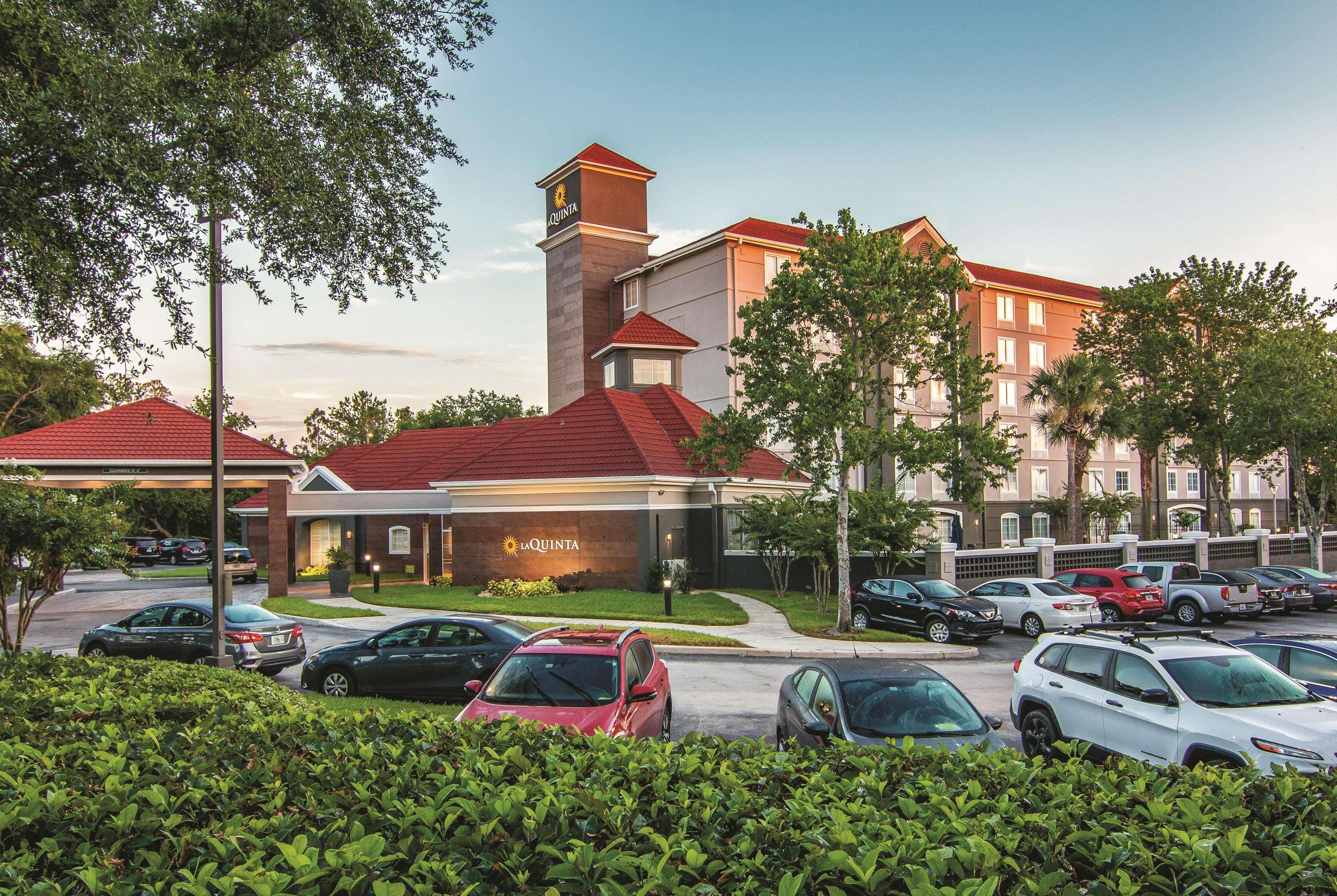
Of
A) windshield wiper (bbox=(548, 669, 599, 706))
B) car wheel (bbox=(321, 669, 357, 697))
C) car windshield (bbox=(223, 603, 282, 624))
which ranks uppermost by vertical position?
windshield wiper (bbox=(548, 669, 599, 706))

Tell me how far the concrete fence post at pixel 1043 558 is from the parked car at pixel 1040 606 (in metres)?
5.12

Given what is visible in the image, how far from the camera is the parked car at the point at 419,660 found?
13375mm

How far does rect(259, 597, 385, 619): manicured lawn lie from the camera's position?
24.9 meters

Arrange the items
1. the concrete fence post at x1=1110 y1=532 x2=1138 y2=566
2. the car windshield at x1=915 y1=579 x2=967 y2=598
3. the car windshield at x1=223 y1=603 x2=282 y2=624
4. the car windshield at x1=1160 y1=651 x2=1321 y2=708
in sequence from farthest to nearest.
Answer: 1. the concrete fence post at x1=1110 y1=532 x2=1138 y2=566
2. the car windshield at x1=915 y1=579 x2=967 y2=598
3. the car windshield at x1=223 y1=603 x2=282 y2=624
4. the car windshield at x1=1160 y1=651 x2=1321 y2=708

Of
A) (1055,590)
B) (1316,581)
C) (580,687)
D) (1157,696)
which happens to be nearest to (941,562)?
(1055,590)

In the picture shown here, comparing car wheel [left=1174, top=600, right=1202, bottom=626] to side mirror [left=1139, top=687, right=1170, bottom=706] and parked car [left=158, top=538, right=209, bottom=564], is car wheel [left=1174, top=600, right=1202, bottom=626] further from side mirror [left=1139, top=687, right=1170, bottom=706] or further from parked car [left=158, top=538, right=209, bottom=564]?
parked car [left=158, top=538, right=209, bottom=564]

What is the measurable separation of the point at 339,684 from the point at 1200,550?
33.4 meters

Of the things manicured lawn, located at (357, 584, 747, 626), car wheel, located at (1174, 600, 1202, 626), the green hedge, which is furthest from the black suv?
the green hedge

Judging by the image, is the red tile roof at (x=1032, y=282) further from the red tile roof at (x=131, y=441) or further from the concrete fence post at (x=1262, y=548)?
the red tile roof at (x=131, y=441)

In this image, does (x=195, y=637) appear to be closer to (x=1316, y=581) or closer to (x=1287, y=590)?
(x=1287, y=590)

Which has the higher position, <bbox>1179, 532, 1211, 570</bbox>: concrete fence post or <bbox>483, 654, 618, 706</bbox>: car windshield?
<bbox>483, 654, 618, 706</bbox>: car windshield

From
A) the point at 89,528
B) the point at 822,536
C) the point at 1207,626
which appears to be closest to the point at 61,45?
the point at 89,528

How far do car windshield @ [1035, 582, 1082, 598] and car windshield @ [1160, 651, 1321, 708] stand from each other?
12779 mm

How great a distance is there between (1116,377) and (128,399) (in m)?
71.3
